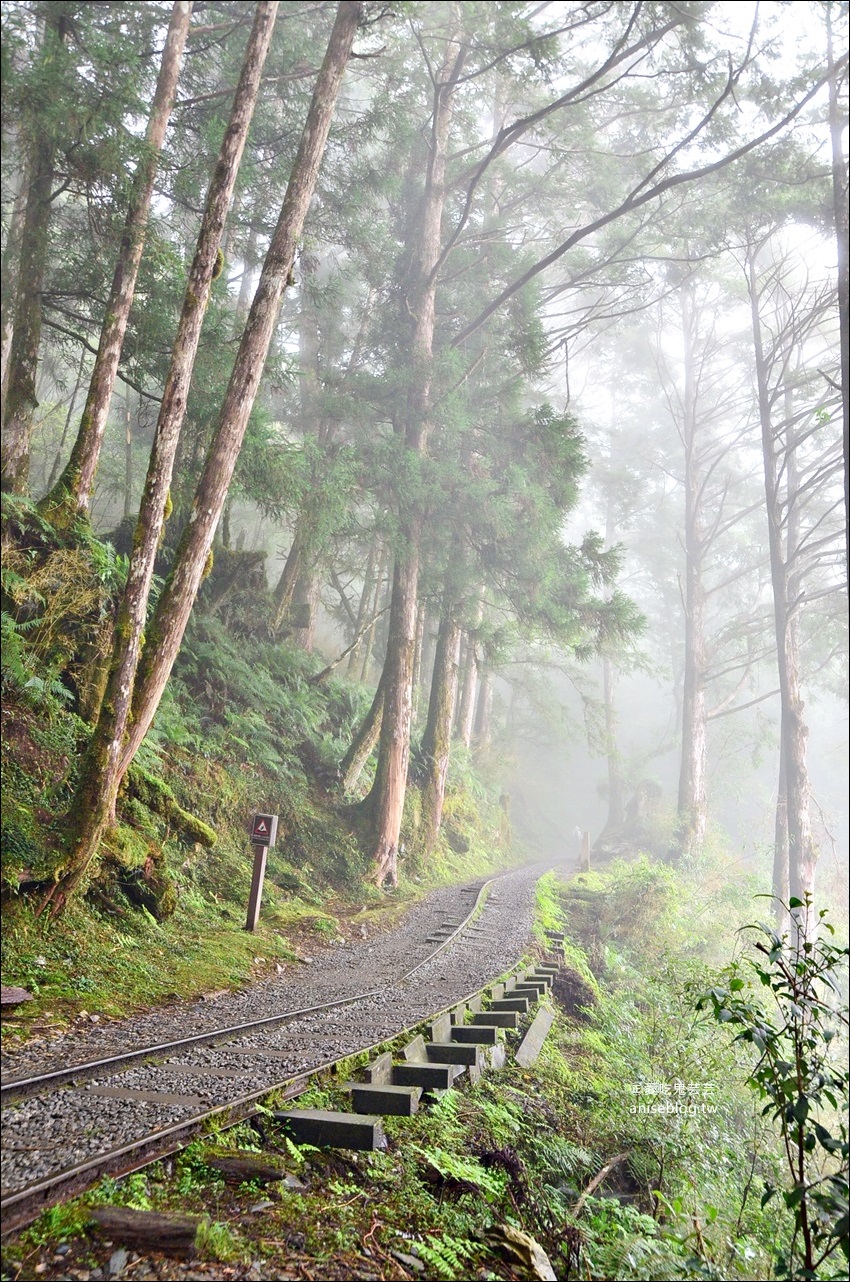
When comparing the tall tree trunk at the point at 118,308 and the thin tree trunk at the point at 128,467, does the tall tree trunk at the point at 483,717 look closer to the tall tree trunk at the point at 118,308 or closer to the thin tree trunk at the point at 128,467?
the thin tree trunk at the point at 128,467

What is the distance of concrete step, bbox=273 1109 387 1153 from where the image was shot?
4.22 m

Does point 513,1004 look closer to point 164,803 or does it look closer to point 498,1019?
point 498,1019

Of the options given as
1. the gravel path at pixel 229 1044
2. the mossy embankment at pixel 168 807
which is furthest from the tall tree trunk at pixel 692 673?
the gravel path at pixel 229 1044

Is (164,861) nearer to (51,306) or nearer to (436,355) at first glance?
(51,306)

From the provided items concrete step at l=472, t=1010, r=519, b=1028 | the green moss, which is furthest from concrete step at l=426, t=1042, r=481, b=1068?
the green moss

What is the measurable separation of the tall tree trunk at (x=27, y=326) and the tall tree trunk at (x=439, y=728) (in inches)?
397

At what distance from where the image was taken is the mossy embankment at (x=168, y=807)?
683cm

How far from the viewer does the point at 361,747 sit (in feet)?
49.6

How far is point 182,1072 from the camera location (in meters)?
4.98

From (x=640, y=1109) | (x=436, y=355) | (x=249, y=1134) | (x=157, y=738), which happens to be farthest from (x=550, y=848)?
(x=249, y=1134)

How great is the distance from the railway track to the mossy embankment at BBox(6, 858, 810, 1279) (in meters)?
0.15

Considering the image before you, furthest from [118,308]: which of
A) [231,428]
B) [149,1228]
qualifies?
[149,1228]

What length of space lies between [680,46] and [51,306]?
1047 cm

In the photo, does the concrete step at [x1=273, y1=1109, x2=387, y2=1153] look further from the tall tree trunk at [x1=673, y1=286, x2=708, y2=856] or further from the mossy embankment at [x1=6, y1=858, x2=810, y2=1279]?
the tall tree trunk at [x1=673, y1=286, x2=708, y2=856]
